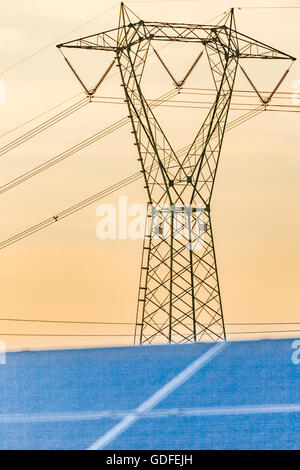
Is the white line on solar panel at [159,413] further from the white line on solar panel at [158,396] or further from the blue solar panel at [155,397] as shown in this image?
the white line on solar panel at [158,396]

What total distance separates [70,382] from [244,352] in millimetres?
5358

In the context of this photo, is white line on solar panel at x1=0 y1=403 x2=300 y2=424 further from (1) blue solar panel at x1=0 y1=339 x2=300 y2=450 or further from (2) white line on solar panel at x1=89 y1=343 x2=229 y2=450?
(2) white line on solar panel at x1=89 y1=343 x2=229 y2=450

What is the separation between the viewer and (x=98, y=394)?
24922 millimetres

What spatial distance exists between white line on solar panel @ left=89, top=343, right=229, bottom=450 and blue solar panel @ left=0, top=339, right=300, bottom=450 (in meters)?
0.02

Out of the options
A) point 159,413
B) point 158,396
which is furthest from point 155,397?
point 159,413

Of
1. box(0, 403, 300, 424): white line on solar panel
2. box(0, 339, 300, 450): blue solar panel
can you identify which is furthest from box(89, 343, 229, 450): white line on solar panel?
box(0, 403, 300, 424): white line on solar panel

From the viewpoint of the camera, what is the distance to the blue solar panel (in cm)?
2027

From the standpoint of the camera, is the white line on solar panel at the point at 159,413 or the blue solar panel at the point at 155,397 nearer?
the blue solar panel at the point at 155,397

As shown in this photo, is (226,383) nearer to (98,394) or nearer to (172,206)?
(98,394)

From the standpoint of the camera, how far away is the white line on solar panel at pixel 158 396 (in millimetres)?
20172

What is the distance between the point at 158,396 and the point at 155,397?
0.75 ft

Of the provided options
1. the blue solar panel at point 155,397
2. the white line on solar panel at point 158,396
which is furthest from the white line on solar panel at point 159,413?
the white line on solar panel at point 158,396

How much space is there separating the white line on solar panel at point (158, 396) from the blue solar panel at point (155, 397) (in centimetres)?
2

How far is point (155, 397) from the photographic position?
2405cm
